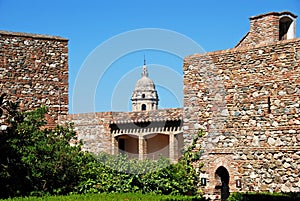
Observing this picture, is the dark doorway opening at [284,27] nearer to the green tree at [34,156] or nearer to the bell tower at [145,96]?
the green tree at [34,156]

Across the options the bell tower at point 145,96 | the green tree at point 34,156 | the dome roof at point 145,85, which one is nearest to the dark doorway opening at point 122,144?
the green tree at point 34,156

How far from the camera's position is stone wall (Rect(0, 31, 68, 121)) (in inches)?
586

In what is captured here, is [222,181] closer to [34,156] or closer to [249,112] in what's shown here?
[249,112]

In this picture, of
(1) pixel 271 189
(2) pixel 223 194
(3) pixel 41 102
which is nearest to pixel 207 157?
(2) pixel 223 194

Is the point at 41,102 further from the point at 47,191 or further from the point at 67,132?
the point at 47,191

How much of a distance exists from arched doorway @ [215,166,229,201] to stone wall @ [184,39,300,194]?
0.41 ft

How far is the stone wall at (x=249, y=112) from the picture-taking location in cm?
1233

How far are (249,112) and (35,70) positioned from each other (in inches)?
249

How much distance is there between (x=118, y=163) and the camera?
1455 centimetres

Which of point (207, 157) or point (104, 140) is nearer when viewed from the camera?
point (207, 157)

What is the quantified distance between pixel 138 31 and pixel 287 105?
193 inches

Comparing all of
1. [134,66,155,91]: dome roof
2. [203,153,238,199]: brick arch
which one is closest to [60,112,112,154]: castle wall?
[203,153,238,199]: brick arch

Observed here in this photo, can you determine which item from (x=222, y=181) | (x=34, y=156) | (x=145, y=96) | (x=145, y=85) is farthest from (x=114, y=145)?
(x=145, y=85)

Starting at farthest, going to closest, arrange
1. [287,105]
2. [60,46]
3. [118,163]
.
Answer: [60,46]
[118,163]
[287,105]
